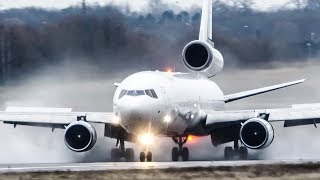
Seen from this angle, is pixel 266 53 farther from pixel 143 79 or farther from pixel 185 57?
pixel 143 79

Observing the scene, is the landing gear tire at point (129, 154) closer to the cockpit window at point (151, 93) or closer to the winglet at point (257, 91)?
the cockpit window at point (151, 93)

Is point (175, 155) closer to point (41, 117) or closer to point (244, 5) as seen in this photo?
point (41, 117)

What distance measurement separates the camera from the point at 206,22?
2611 inches

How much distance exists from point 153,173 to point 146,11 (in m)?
26.7

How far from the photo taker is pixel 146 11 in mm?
63656

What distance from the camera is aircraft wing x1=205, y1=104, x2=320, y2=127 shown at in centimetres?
5688

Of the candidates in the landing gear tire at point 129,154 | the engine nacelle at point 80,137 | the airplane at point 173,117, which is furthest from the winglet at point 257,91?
the engine nacelle at point 80,137

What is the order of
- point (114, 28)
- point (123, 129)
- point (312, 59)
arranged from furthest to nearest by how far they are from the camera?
point (312, 59), point (114, 28), point (123, 129)

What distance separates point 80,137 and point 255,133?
9.26 metres

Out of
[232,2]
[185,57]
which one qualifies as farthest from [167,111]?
[232,2]

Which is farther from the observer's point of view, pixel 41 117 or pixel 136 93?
pixel 41 117

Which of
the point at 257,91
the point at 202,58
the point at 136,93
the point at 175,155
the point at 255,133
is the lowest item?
the point at 175,155

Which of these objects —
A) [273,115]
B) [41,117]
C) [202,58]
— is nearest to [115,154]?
[41,117]

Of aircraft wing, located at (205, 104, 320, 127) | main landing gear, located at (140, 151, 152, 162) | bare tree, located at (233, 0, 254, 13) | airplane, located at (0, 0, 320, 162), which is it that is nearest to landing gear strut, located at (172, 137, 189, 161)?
airplane, located at (0, 0, 320, 162)
